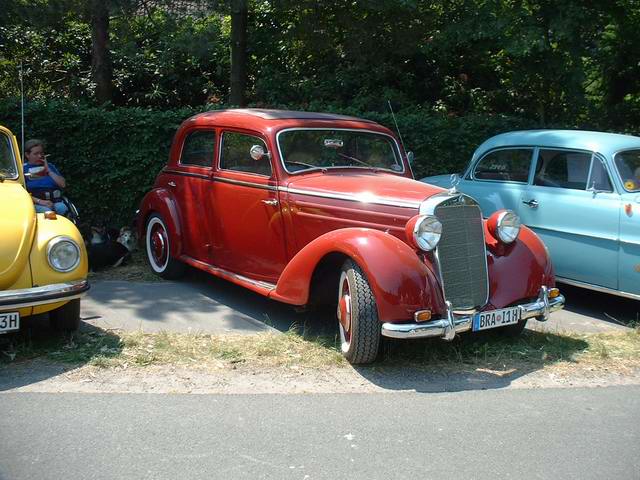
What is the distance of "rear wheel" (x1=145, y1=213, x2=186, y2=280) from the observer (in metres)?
7.57

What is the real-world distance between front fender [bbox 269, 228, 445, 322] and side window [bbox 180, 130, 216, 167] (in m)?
2.29

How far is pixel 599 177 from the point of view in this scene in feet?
22.0

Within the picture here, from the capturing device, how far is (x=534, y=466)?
3.60 m

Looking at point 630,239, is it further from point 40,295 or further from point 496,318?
point 40,295

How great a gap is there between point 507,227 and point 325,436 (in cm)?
252

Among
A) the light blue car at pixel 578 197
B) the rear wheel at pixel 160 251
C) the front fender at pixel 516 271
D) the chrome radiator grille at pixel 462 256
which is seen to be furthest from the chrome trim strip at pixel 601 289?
the rear wheel at pixel 160 251

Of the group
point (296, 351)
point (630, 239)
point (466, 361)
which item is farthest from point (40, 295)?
point (630, 239)

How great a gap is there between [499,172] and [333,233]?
129 inches

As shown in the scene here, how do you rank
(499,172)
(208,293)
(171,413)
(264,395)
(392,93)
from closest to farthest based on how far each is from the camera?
(171,413), (264,395), (208,293), (499,172), (392,93)

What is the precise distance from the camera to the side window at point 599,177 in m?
6.63

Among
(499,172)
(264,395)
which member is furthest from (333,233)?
(499,172)

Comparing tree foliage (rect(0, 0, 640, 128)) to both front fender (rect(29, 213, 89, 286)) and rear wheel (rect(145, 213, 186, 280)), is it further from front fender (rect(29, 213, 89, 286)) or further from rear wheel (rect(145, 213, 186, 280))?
front fender (rect(29, 213, 89, 286))

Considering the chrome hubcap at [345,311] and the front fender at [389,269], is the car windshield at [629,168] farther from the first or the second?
the chrome hubcap at [345,311]

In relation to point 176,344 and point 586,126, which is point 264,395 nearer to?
point 176,344
